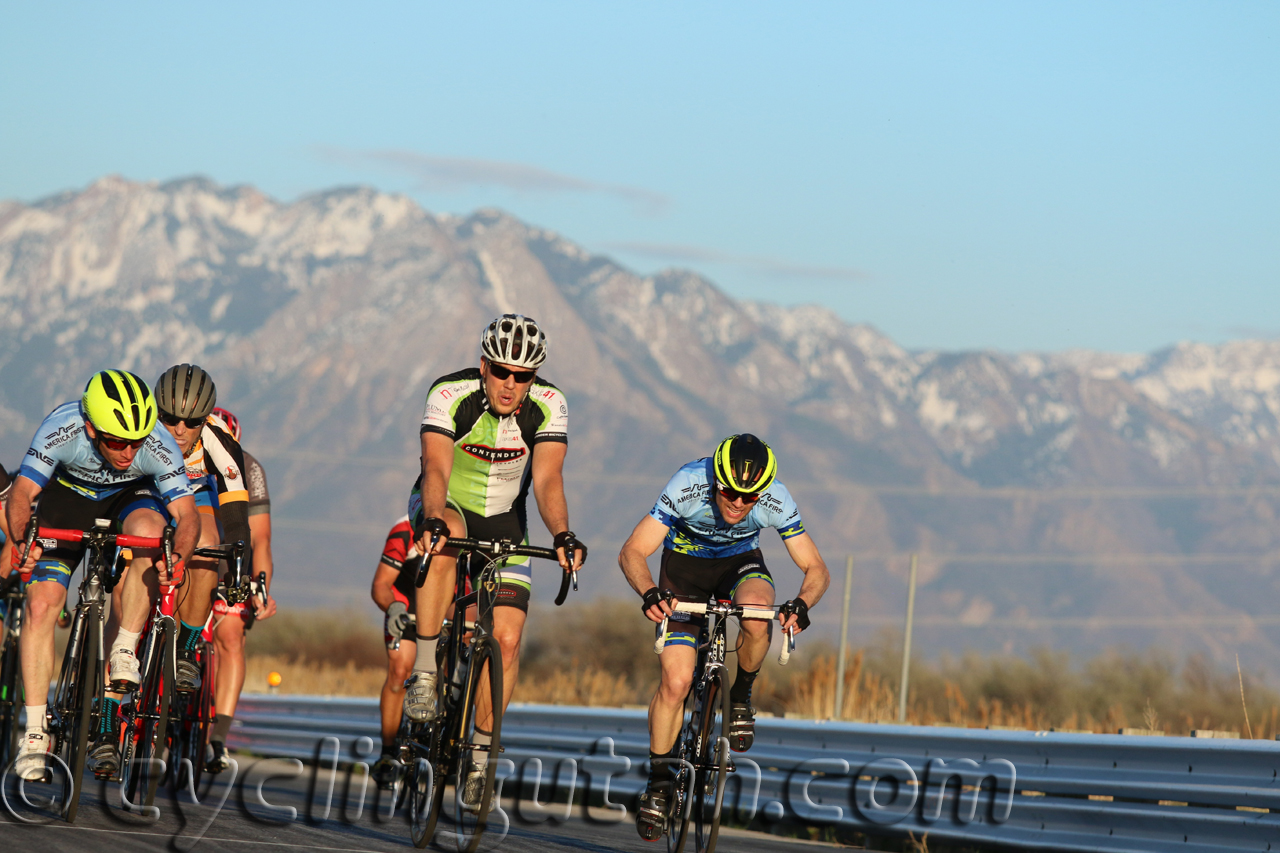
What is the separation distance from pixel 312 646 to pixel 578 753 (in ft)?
141

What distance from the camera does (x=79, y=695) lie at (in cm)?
908

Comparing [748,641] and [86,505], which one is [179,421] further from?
[748,641]

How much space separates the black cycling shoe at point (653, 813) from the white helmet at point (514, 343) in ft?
7.35

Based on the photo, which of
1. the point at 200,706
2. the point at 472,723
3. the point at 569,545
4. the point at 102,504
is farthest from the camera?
the point at 200,706

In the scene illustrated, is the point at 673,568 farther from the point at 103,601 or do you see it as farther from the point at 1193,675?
the point at 1193,675

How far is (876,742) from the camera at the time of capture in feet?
38.3

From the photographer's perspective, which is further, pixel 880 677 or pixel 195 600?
pixel 880 677

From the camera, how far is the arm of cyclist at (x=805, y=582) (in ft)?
30.6

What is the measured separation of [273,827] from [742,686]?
2.69 metres

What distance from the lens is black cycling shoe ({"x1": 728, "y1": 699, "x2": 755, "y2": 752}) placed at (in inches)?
370

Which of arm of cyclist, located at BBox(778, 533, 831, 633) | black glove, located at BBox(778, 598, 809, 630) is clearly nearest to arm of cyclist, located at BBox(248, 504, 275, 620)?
arm of cyclist, located at BBox(778, 533, 831, 633)

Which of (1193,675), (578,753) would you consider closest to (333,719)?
(578,753)

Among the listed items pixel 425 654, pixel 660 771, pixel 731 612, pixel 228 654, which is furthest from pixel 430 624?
pixel 228 654

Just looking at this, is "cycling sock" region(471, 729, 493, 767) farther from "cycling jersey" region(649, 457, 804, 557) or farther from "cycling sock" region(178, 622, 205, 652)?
"cycling sock" region(178, 622, 205, 652)
